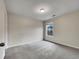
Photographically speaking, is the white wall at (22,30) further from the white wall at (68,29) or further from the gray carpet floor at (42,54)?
the white wall at (68,29)

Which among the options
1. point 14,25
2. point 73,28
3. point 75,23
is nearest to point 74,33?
point 73,28

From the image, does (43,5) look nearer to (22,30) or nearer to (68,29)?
(68,29)

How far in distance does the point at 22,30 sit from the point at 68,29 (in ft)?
11.0

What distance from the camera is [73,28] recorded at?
3973mm

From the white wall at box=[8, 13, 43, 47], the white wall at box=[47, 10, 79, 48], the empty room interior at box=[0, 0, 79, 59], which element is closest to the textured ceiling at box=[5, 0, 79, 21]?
the empty room interior at box=[0, 0, 79, 59]

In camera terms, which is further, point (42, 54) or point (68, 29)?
point (68, 29)

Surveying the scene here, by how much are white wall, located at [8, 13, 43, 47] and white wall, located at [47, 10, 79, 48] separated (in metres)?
1.79

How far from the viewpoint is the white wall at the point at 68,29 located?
3.82 metres

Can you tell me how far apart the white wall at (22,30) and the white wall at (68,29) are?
179 centimetres

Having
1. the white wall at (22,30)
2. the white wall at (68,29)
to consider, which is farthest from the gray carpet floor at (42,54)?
the white wall at (22,30)

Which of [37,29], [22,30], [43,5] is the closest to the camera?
[43,5]

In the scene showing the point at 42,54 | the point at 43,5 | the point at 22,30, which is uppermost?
the point at 43,5

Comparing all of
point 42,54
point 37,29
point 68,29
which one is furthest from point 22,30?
point 68,29

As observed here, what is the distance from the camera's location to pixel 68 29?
14.0 feet
